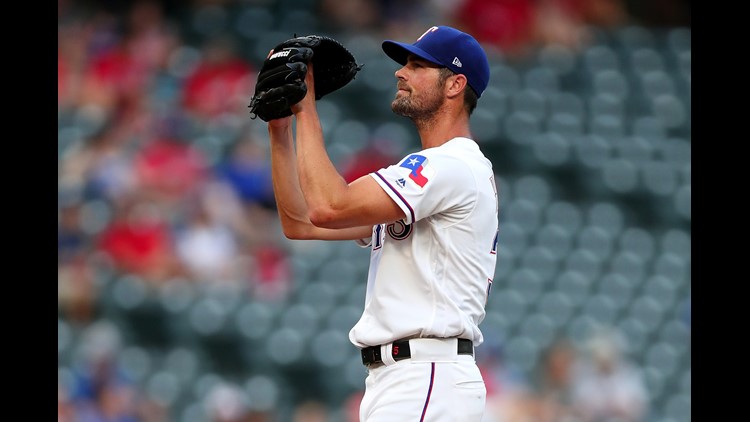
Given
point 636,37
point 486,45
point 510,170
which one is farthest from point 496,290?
point 636,37

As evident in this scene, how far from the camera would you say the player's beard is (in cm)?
303

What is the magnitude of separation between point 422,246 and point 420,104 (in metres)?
0.43

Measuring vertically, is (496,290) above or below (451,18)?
below

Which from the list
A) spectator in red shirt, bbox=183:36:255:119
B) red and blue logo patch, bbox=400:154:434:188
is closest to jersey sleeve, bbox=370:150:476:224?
red and blue logo patch, bbox=400:154:434:188

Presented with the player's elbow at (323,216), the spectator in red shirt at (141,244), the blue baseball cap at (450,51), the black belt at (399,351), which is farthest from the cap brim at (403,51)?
the spectator in red shirt at (141,244)

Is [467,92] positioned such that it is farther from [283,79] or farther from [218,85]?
[218,85]

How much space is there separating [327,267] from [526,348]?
4.40 feet

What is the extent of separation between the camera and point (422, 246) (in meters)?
2.88

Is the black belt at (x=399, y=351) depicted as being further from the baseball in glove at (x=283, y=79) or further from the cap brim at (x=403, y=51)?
the cap brim at (x=403, y=51)

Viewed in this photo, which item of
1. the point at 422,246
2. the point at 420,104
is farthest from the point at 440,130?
the point at 422,246

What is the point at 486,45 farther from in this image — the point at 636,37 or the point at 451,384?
the point at 451,384

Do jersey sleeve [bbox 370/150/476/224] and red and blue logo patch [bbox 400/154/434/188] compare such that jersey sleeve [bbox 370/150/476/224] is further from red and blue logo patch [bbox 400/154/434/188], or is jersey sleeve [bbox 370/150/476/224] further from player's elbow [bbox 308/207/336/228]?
player's elbow [bbox 308/207/336/228]
